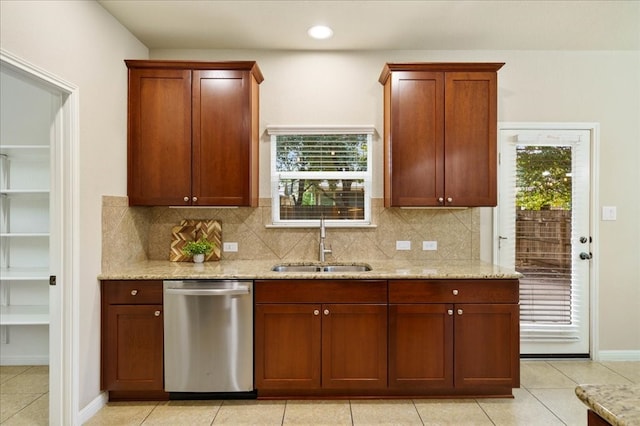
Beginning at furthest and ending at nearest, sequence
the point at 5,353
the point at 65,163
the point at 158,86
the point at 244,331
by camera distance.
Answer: the point at 5,353, the point at 158,86, the point at 244,331, the point at 65,163

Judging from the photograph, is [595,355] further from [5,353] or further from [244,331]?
[5,353]

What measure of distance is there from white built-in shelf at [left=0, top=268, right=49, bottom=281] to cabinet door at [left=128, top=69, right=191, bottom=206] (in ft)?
3.35

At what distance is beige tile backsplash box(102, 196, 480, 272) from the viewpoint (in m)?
3.37

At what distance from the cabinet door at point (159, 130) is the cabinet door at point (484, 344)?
7.51 ft

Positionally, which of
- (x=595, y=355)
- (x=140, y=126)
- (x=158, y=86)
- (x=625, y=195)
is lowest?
(x=595, y=355)

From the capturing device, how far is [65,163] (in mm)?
2318

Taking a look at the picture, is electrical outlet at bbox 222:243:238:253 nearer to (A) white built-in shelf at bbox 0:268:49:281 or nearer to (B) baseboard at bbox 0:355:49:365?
(A) white built-in shelf at bbox 0:268:49:281

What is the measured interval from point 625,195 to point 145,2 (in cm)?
423

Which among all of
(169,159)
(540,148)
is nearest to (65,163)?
(169,159)

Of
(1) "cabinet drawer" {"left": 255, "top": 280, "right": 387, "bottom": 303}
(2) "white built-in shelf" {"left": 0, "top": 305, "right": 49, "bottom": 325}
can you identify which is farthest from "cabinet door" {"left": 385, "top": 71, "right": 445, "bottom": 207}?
(2) "white built-in shelf" {"left": 0, "top": 305, "right": 49, "bottom": 325}

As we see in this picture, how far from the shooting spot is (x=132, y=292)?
2.63m

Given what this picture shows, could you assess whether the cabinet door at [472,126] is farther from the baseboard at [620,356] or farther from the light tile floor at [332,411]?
the baseboard at [620,356]

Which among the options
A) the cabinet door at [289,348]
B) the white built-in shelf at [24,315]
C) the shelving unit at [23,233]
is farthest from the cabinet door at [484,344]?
the shelving unit at [23,233]

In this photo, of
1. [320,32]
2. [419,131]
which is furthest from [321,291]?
[320,32]
